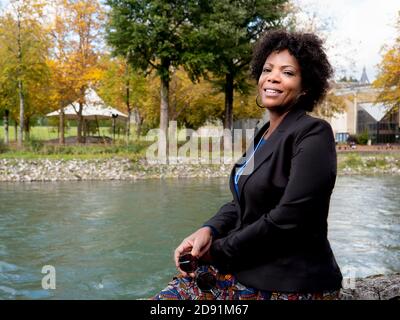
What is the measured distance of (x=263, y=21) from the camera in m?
29.4

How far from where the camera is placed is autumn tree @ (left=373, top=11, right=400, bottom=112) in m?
32.8

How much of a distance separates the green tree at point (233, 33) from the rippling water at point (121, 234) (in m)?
11.0

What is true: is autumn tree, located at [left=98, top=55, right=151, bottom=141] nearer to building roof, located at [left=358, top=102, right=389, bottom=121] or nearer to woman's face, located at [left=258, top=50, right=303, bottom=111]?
building roof, located at [left=358, top=102, right=389, bottom=121]

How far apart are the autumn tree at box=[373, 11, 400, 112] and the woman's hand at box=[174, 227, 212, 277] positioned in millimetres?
33201

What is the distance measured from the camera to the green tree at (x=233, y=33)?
2550 cm

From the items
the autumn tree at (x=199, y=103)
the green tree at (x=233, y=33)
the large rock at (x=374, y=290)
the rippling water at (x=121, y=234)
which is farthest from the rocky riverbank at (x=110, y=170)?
the large rock at (x=374, y=290)

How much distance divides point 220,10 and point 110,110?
10968 mm

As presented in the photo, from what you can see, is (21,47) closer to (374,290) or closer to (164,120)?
(164,120)

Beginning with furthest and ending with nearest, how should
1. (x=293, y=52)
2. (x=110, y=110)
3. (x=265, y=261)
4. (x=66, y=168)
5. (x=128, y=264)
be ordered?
(x=110, y=110)
(x=66, y=168)
(x=128, y=264)
(x=293, y=52)
(x=265, y=261)

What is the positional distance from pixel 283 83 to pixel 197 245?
83 centimetres

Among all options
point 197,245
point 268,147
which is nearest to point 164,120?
point 197,245

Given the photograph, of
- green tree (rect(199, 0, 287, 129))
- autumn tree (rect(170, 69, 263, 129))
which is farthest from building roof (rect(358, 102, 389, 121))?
green tree (rect(199, 0, 287, 129))

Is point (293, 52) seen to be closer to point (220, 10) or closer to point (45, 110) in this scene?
point (220, 10)

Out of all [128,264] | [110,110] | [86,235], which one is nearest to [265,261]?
[128,264]
